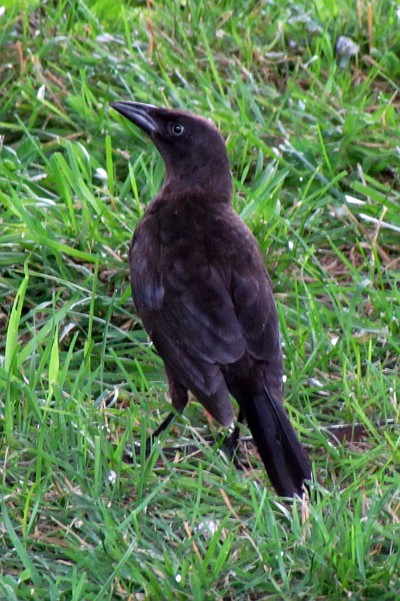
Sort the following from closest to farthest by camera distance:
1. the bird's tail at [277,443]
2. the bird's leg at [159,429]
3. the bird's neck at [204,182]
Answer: the bird's tail at [277,443]
the bird's leg at [159,429]
the bird's neck at [204,182]

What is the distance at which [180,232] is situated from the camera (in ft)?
16.8

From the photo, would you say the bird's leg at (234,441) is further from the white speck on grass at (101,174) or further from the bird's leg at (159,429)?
the white speck on grass at (101,174)

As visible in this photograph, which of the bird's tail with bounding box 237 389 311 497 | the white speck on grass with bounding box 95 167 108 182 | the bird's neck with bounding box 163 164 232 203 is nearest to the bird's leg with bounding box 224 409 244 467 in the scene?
the bird's tail with bounding box 237 389 311 497

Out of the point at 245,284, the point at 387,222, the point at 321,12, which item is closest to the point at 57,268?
the point at 245,284

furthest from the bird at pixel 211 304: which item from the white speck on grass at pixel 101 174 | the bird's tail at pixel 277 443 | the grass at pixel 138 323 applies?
the white speck on grass at pixel 101 174

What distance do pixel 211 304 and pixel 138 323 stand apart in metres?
0.90

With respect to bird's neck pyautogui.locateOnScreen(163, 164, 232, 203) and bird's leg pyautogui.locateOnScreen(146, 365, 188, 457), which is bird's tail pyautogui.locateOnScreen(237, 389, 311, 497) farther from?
bird's neck pyautogui.locateOnScreen(163, 164, 232, 203)

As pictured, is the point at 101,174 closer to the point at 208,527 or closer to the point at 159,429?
the point at 159,429

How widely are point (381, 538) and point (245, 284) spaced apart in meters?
1.27

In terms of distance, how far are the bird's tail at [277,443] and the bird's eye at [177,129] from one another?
147 cm

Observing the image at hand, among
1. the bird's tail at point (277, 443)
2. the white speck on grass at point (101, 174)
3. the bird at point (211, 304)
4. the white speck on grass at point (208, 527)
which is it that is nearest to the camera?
the white speck on grass at point (208, 527)

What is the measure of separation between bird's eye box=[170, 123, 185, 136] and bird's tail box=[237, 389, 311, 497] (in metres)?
1.47

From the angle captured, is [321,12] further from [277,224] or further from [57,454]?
[57,454]

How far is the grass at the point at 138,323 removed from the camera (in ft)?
13.2
